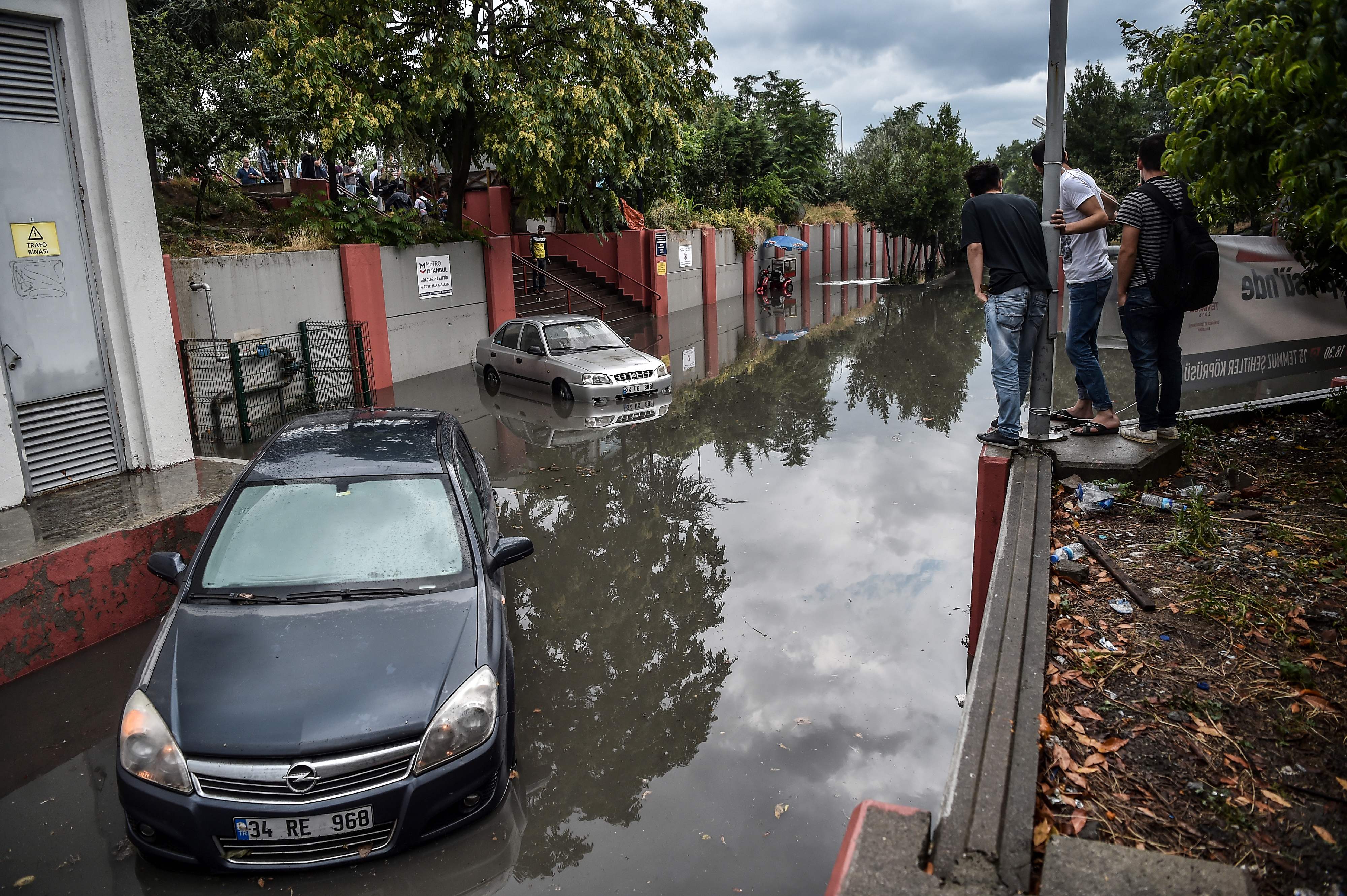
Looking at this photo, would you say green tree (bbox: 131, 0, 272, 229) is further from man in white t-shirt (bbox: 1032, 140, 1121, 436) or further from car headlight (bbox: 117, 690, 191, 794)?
man in white t-shirt (bbox: 1032, 140, 1121, 436)

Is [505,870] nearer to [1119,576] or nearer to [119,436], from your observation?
[1119,576]

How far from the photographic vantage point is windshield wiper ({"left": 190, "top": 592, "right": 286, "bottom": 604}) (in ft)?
14.8

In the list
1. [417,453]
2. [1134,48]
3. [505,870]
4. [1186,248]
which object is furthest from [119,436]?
[1134,48]

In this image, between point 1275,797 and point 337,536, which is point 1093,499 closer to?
point 1275,797

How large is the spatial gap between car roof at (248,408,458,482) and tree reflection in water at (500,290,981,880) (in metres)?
1.44

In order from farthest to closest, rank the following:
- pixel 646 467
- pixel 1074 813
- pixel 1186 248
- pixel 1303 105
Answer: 1. pixel 646 467
2. pixel 1186 248
3. pixel 1303 105
4. pixel 1074 813

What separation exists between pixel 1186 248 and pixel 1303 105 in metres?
2.25

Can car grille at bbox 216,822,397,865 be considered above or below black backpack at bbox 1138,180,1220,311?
below

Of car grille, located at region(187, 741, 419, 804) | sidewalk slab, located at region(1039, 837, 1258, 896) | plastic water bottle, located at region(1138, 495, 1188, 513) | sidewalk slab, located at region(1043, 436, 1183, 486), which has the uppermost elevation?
sidewalk slab, located at region(1043, 436, 1183, 486)

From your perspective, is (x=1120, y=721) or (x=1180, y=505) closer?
(x=1120, y=721)

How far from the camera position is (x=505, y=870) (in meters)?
3.94

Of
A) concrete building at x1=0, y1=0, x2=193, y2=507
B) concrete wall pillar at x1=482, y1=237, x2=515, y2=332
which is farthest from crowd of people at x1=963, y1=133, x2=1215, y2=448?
concrete wall pillar at x1=482, y1=237, x2=515, y2=332

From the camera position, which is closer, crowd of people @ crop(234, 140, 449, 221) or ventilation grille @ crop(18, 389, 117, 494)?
ventilation grille @ crop(18, 389, 117, 494)

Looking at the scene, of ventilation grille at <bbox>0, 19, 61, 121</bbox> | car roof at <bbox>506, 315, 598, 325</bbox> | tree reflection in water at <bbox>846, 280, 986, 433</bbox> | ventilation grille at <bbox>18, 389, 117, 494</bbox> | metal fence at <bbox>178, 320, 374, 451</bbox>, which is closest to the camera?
ventilation grille at <bbox>0, 19, 61, 121</bbox>
